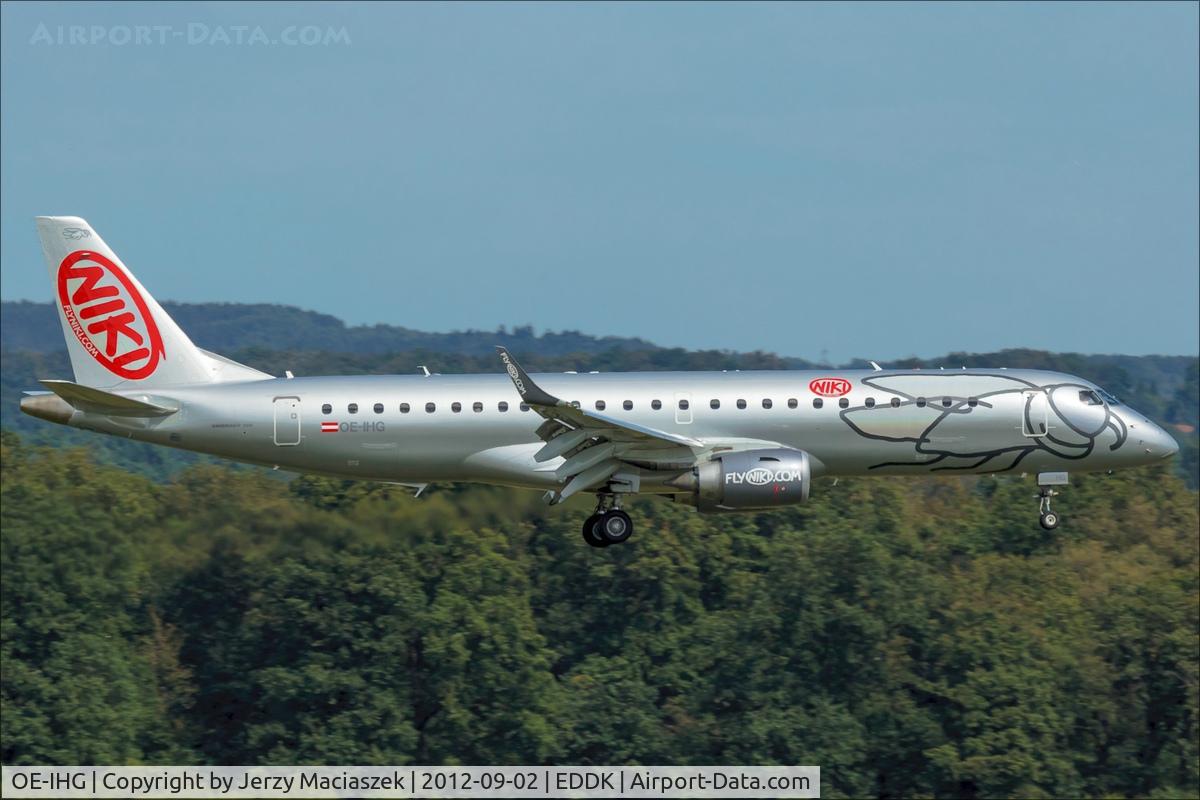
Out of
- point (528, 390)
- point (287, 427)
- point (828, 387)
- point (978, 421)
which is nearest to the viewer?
point (528, 390)

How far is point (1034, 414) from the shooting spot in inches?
1553

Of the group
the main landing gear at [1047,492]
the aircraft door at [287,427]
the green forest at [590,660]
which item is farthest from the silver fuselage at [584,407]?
the green forest at [590,660]

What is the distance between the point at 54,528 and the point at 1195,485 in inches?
4249

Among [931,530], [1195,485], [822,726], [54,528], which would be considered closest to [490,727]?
[822,726]

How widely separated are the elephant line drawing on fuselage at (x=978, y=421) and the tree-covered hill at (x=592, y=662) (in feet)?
88.6

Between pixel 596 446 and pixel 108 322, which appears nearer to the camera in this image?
pixel 596 446

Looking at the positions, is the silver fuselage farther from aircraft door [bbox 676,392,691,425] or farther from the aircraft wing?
the aircraft wing

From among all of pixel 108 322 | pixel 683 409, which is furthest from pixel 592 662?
pixel 108 322

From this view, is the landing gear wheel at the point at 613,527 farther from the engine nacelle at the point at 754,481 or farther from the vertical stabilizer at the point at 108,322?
the vertical stabilizer at the point at 108,322


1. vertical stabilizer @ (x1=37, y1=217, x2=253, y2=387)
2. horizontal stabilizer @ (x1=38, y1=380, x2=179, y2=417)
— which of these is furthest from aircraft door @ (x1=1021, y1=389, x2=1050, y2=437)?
horizontal stabilizer @ (x1=38, y1=380, x2=179, y2=417)

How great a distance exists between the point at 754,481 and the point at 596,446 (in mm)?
3525

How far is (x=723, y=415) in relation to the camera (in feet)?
126

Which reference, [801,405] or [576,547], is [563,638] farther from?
[801,405]

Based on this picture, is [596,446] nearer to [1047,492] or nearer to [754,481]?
[754,481]
